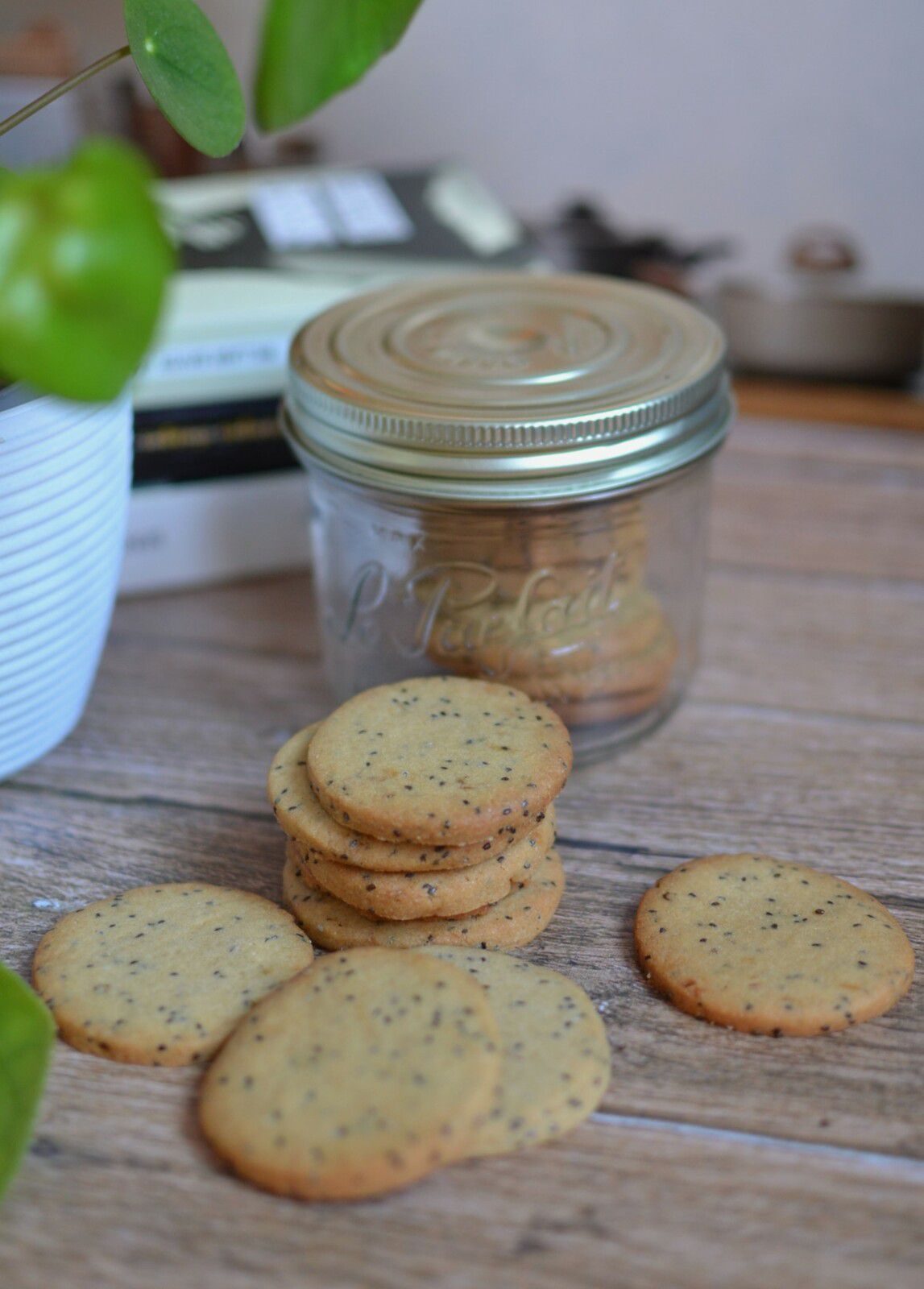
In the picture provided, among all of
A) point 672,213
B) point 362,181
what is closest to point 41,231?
point 362,181

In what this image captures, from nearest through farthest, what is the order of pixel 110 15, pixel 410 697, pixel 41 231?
pixel 41 231 → pixel 410 697 → pixel 110 15

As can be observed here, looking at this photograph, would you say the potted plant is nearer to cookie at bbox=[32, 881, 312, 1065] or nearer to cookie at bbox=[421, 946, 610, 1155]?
cookie at bbox=[32, 881, 312, 1065]

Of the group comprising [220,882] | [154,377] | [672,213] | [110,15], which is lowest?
[672,213]

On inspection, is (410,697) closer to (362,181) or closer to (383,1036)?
(383,1036)

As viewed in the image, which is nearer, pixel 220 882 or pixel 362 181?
pixel 220 882

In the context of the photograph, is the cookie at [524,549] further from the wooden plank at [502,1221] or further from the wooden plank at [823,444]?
the wooden plank at [823,444]

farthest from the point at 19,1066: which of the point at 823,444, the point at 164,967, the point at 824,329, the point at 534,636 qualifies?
the point at 824,329
